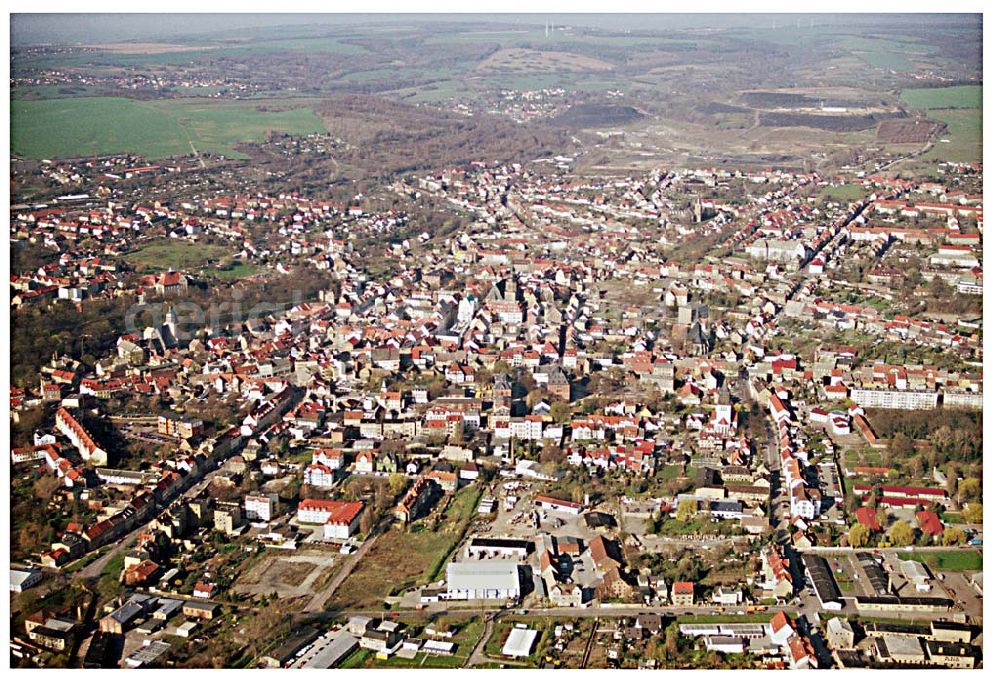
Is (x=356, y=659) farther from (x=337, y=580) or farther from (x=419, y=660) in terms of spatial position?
(x=337, y=580)

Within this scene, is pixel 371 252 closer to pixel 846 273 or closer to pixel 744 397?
pixel 846 273

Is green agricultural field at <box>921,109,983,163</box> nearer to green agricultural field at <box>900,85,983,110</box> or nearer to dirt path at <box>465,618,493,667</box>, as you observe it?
green agricultural field at <box>900,85,983,110</box>

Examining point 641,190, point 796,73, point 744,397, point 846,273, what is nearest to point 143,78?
point 641,190

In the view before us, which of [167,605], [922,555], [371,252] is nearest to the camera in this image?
[167,605]

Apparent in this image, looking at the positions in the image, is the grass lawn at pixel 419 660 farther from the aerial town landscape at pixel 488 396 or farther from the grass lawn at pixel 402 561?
the grass lawn at pixel 402 561

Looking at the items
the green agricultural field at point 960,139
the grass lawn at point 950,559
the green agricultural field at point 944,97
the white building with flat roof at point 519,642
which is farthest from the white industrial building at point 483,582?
the green agricultural field at point 944,97

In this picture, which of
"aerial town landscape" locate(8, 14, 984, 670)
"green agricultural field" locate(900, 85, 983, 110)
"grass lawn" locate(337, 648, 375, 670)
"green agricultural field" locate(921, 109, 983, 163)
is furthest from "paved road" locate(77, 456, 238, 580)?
"green agricultural field" locate(900, 85, 983, 110)
